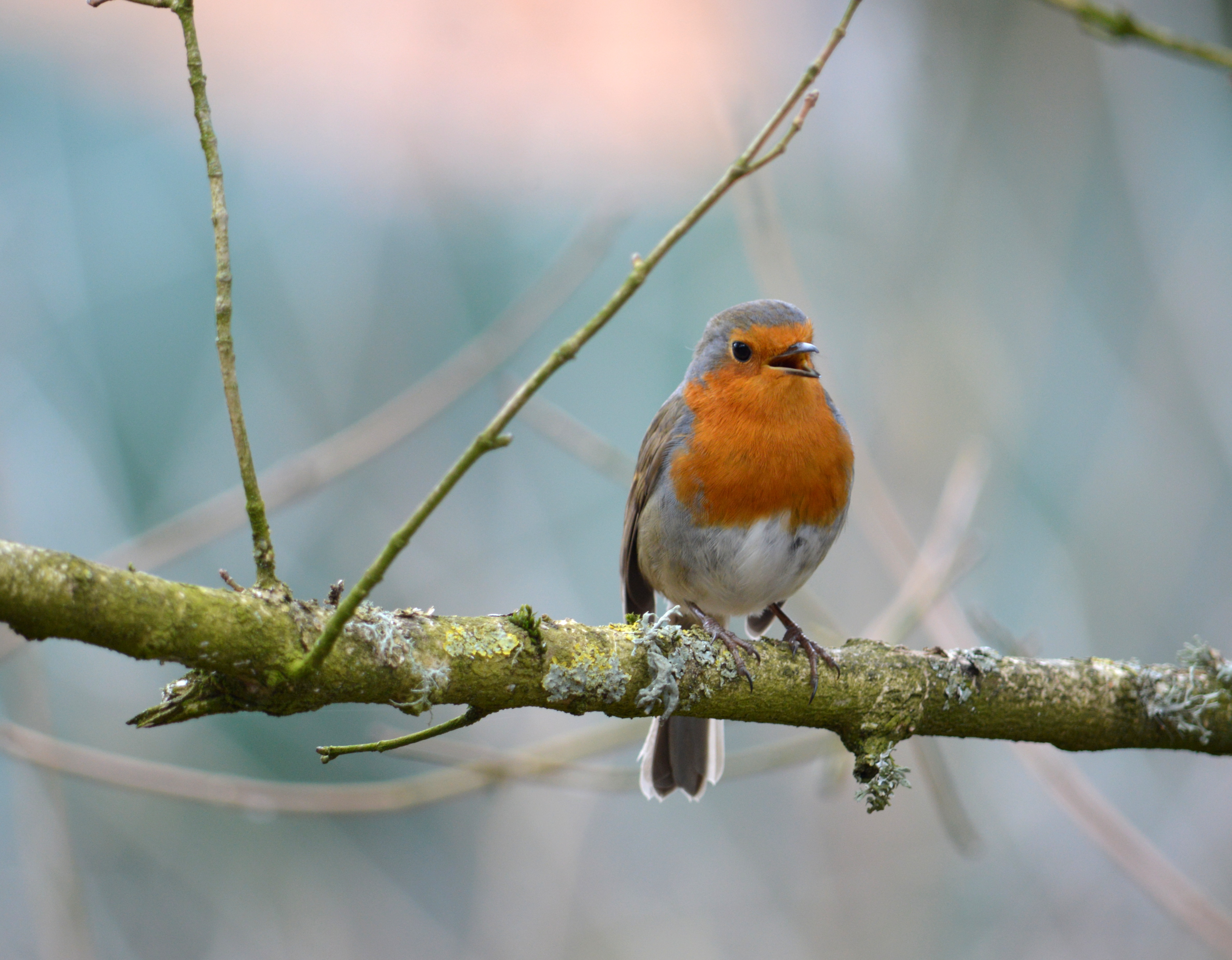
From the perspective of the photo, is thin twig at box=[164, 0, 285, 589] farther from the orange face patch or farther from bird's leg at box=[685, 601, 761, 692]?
the orange face patch

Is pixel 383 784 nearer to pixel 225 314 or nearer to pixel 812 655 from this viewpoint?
pixel 812 655

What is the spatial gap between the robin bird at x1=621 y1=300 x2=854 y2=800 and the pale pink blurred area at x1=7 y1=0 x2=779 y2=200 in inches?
83.0

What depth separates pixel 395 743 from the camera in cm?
160

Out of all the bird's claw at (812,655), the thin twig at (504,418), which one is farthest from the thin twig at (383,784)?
the thin twig at (504,418)

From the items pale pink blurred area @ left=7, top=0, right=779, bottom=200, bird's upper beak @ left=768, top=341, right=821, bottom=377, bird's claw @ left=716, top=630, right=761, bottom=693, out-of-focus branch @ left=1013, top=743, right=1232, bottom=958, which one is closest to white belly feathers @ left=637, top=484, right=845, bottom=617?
bird's upper beak @ left=768, top=341, right=821, bottom=377

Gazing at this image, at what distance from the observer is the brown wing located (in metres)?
3.17

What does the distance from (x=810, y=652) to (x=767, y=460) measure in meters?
0.68

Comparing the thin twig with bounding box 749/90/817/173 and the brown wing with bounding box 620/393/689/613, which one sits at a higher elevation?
the thin twig with bounding box 749/90/817/173

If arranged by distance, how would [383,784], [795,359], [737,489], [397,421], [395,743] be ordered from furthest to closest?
[383,784] < [397,421] < [795,359] < [737,489] < [395,743]

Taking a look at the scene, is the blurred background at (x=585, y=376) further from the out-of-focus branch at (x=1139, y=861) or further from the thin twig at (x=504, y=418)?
the thin twig at (x=504, y=418)

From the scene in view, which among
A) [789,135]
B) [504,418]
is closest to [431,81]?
[789,135]

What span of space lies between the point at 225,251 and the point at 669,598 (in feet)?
6.41

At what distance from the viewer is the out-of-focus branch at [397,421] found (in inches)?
118

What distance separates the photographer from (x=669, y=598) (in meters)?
3.28
